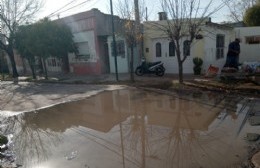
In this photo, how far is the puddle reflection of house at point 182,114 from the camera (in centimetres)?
729

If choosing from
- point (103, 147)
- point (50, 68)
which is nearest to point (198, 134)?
point (103, 147)

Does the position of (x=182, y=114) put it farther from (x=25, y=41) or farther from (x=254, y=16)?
(x=254, y=16)

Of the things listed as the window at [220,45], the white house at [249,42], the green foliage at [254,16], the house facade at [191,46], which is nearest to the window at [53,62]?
the house facade at [191,46]

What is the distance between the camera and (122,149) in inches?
229

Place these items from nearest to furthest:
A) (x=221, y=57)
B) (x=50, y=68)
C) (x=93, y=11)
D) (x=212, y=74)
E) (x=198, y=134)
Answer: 1. (x=198, y=134)
2. (x=212, y=74)
3. (x=221, y=57)
4. (x=93, y=11)
5. (x=50, y=68)

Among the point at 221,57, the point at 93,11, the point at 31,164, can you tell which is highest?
the point at 93,11

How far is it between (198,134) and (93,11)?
52.3 feet

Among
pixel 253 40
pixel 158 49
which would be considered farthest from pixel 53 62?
pixel 253 40

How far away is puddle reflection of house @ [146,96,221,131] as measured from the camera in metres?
7.29

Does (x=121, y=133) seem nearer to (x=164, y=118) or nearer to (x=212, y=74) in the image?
(x=164, y=118)

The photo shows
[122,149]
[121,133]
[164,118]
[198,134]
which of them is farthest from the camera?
[164,118]

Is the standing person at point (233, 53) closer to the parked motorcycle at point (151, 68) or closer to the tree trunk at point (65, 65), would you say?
the parked motorcycle at point (151, 68)

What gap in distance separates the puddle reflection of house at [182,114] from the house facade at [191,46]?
23.0ft

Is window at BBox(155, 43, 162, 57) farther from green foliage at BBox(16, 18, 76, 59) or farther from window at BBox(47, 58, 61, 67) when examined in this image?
window at BBox(47, 58, 61, 67)
